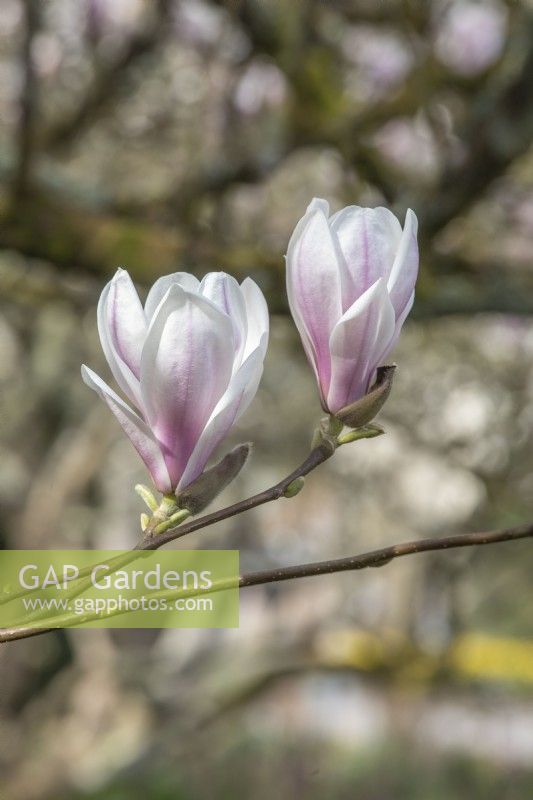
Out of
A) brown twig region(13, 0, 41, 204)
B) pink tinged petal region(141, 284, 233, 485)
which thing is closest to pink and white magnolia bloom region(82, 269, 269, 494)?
pink tinged petal region(141, 284, 233, 485)

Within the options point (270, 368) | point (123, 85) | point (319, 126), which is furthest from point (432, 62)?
point (270, 368)

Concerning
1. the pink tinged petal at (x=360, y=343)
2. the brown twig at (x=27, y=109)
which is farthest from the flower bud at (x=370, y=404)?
the brown twig at (x=27, y=109)

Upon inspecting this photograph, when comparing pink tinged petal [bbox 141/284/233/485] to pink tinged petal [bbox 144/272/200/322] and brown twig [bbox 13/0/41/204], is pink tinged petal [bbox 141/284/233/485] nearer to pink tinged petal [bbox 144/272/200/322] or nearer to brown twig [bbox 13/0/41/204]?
pink tinged petal [bbox 144/272/200/322]

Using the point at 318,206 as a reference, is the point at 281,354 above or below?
below

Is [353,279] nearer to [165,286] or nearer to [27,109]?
[165,286]

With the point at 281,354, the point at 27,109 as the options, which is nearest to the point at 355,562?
the point at 27,109

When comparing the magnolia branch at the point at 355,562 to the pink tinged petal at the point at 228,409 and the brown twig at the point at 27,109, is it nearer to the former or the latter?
the pink tinged petal at the point at 228,409
